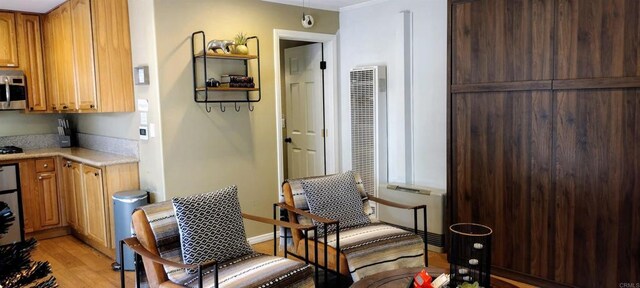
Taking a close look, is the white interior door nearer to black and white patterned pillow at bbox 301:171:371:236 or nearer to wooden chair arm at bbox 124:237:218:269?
black and white patterned pillow at bbox 301:171:371:236

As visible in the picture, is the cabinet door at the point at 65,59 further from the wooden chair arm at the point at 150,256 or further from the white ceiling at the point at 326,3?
the wooden chair arm at the point at 150,256

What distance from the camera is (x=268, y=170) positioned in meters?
4.64

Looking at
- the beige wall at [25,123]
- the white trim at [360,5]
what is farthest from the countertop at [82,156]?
the white trim at [360,5]

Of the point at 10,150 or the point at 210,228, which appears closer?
the point at 210,228

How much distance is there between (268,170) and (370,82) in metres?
1.28

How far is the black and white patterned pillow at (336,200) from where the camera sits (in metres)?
3.35

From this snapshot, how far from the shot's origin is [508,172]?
11.1ft

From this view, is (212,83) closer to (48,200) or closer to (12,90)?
(48,200)

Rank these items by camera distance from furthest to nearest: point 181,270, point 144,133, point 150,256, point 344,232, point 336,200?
point 144,133
point 336,200
point 344,232
point 181,270
point 150,256

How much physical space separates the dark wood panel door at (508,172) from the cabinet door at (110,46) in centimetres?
282

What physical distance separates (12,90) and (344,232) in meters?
3.92

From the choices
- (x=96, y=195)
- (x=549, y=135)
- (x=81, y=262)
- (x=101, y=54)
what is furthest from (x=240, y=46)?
(x=549, y=135)

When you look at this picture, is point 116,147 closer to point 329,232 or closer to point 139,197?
point 139,197

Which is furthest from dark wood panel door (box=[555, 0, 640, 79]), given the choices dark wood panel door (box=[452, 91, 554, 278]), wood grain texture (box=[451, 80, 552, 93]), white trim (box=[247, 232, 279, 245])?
white trim (box=[247, 232, 279, 245])
